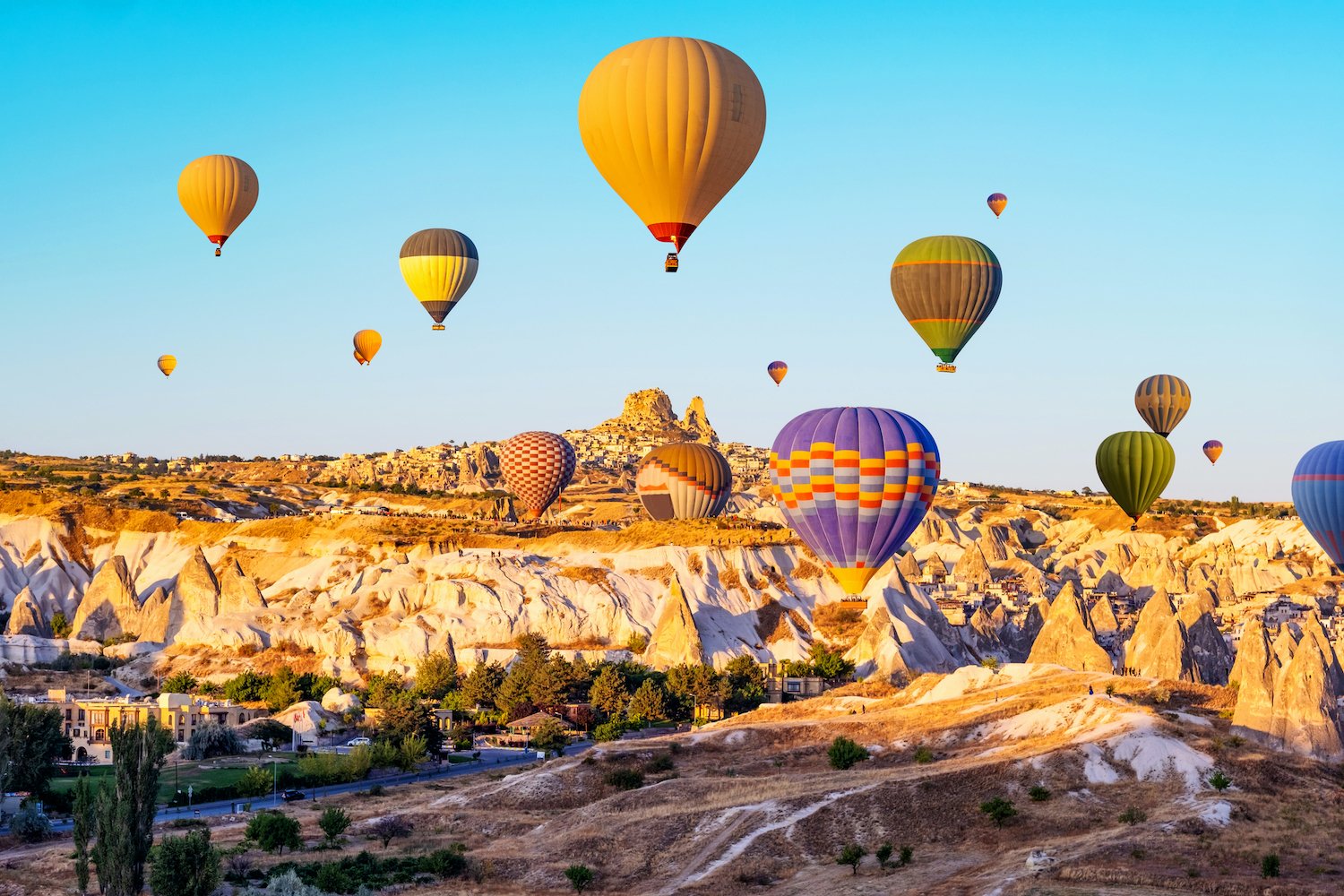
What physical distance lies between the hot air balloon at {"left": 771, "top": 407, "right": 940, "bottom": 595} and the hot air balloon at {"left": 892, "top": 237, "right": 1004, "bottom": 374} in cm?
596

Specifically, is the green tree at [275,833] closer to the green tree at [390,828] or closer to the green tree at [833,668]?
the green tree at [390,828]

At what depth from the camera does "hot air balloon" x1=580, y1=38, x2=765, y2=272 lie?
63.6 meters

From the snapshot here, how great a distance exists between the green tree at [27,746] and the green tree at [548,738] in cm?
2386

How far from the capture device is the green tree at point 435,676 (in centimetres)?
10381

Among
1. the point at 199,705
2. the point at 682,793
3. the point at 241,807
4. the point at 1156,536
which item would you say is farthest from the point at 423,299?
the point at 1156,536

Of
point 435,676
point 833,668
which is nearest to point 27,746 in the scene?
point 435,676

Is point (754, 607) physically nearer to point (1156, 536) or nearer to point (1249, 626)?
point (1249, 626)

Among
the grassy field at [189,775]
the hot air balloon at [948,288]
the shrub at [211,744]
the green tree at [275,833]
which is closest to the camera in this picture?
the green tree at [275,833]

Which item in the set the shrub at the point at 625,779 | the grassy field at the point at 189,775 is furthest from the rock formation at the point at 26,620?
the shrub at the point at 625,779

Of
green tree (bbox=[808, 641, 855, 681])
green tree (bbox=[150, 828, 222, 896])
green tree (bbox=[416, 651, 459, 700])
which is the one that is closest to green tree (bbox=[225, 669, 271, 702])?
green tree (bbox=[416, 651, 459, 700])

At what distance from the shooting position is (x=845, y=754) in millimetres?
70812

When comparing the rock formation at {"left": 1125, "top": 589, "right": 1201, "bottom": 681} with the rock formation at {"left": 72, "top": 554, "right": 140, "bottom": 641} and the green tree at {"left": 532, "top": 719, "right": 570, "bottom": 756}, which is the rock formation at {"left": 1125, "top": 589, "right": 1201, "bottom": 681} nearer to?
the green tree at {"left": 532, "top": 719, "right": 570, "bottom": 756}

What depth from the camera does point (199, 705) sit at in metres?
96.4

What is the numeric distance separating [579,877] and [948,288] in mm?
45431
